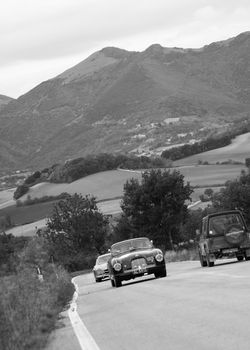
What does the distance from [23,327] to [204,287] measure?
6.32 metres

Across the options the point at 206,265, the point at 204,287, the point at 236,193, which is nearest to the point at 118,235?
the point at 236,193

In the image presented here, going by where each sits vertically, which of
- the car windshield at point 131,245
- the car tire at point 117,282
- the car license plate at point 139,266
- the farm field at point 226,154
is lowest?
the car tire at point 117,282

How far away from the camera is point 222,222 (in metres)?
29.7

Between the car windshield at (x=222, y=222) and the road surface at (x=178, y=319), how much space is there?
9822 millimetres

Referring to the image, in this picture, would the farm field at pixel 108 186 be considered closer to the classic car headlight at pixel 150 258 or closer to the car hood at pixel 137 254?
the car hood at pixel 137 254

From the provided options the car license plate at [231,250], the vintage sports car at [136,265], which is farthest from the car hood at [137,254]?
the car license plate at [231,250]

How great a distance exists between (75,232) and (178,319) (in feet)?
301

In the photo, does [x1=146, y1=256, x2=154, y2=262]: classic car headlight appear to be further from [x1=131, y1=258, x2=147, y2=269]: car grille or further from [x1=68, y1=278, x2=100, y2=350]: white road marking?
[x1=68, y1=278, x2=100, y2=350]: white road marking

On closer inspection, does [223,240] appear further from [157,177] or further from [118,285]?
[157,177]

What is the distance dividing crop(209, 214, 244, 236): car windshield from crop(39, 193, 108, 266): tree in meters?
72.9

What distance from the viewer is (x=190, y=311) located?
44.1 feet

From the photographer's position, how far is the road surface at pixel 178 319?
33.1ft

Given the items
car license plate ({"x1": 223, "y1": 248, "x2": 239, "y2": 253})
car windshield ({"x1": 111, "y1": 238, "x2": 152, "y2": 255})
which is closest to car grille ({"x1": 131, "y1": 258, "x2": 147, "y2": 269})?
car windshield ({"x1": 111, "y1": 238, "x2": 152, "y2": 255})

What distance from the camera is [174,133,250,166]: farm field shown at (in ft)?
521
